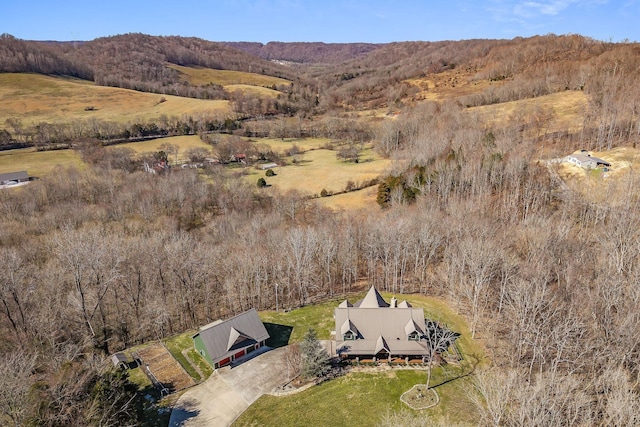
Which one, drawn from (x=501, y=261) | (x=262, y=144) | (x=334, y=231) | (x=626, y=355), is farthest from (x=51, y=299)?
(x=262, y=144)

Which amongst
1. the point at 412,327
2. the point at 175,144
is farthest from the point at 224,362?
the point at 175,144

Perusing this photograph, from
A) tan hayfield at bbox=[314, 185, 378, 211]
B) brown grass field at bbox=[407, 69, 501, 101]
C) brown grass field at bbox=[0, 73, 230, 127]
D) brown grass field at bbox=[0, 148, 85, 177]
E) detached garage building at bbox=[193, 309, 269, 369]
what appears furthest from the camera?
brown grass field at bbox=[407, 69, 501, 101]

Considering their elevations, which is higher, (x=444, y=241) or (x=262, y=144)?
(x=262, y=144)

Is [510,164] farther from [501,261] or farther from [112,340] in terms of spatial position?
[112,340]

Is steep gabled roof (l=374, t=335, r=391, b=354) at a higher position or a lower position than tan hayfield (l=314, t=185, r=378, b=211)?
lower

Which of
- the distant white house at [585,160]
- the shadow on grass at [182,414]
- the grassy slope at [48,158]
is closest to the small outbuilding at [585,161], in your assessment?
the distant white house at [585,160]

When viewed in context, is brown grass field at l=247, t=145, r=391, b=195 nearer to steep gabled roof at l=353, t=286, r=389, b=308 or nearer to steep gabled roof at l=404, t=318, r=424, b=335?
steep gabled roof at l=353, t=286, r=389, b=308

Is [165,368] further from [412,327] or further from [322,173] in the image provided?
[322,173]

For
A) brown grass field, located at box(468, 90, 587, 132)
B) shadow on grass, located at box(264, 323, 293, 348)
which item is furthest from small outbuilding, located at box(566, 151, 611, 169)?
shadow on grass, located at box(264, 323, 293, 348)
